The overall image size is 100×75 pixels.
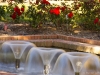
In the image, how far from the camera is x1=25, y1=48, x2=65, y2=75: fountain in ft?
22.6

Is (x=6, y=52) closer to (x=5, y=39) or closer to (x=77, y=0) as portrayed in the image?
(x=5, y=39)

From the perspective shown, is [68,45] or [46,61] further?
[68,45]

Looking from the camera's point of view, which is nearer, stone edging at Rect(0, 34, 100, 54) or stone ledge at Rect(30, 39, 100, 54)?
stone ledge at Rect(30, 39, 100, 54)

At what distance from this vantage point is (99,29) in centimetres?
1004

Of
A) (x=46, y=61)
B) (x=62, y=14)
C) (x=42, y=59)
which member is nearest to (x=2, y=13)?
(x=62, y=14)

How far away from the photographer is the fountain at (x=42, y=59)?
6898mm

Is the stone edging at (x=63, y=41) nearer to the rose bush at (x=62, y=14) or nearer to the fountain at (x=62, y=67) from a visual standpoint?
the rose bush at (x=62, y=14)

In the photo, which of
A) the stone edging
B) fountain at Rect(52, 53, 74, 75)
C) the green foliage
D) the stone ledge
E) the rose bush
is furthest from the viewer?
the green foliage

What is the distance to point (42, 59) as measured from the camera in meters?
7.11

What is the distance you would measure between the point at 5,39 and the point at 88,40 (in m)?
1.92

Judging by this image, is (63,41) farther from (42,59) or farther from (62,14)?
(42,59)

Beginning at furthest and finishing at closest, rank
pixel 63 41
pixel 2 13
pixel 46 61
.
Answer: pixel 2 13, pixel 63 41, pixel 46 61

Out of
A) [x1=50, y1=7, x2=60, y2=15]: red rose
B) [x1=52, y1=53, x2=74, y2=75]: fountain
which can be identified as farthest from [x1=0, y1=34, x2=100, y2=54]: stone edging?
[x1=52, y1=53, x2=74, y2=75]: fountain

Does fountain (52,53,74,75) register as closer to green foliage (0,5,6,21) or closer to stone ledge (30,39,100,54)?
stone ledge (30,39,100,54)
